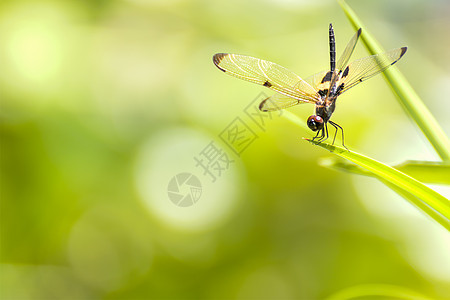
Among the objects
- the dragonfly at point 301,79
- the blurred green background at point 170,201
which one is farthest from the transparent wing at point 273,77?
the blurred green background at point 170,201

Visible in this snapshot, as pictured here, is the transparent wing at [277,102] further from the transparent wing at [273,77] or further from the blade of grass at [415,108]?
the blade of grass at [415,108]

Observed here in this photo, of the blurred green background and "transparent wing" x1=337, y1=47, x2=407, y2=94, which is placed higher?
the blurred green background

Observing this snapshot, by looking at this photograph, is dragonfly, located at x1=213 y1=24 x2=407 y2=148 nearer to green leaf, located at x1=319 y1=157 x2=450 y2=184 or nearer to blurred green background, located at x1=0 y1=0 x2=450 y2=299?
green leaf, located at x1=319 y1=157 x2=450 y2=184

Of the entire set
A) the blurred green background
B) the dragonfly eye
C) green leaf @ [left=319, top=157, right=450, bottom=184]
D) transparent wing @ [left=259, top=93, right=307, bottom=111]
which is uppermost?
the blurred green background

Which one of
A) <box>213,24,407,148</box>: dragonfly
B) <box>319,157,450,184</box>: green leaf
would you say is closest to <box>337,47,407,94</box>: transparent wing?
<box>213,24,407,148</box>: dragonfly

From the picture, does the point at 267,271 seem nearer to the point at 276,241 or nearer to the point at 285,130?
the point at 276,241

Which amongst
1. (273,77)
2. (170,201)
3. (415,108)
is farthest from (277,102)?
(170,201)
